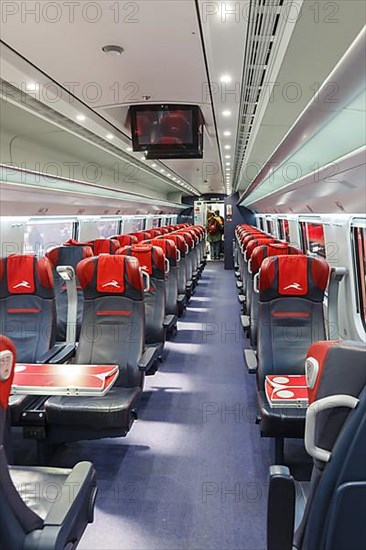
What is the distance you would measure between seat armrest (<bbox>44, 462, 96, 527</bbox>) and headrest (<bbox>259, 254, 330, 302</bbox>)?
6.50 feet

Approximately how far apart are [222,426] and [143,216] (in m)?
9.70

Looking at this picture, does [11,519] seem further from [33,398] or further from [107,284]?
[107,284]

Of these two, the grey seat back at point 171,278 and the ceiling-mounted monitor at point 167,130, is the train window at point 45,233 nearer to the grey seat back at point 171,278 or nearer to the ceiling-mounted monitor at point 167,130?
the grey seat back at point 171,278

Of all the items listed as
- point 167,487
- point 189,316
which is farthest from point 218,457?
point 189,316

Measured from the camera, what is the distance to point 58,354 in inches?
145

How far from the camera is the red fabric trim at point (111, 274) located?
12.0ft

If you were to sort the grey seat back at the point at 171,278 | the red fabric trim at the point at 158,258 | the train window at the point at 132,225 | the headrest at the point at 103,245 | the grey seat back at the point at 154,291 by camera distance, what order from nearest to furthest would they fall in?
the grey seat back at the point at 154,291 → the red fabric trim at the point at 158,258 → the grey seat back at the point at 171,278 → the headrest at the point at 103,245 → the train window at the point at 132,225

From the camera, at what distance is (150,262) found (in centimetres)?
501

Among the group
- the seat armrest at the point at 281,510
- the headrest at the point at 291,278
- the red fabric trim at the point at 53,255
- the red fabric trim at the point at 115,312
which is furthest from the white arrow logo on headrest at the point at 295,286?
the red fabric trim at the point at 53,255

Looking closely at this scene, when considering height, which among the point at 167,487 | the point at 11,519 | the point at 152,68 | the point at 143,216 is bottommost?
the point at 167,487

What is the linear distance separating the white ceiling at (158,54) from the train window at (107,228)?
3777mm

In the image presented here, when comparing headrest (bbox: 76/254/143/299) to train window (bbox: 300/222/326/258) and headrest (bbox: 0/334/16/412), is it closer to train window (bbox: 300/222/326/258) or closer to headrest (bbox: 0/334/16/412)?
headrest (bbox: 0/334/16/412)

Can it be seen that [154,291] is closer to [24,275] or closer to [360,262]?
[24,275]

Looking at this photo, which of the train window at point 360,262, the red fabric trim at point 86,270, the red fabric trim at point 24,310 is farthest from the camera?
the train window at point 360,262
